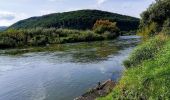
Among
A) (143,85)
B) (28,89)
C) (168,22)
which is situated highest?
(168,22)

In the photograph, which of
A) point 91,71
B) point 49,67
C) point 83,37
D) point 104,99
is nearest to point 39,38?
point 83,37

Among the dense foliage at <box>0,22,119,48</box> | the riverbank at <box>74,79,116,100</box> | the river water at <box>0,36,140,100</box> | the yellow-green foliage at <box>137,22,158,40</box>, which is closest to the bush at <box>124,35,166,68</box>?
the riverbank at <box>74,79,116,100</box>

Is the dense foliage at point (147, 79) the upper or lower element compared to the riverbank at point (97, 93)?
upper

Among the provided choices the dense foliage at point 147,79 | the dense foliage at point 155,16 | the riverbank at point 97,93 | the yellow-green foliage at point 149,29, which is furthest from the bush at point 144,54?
the dense foliage at point 155,16

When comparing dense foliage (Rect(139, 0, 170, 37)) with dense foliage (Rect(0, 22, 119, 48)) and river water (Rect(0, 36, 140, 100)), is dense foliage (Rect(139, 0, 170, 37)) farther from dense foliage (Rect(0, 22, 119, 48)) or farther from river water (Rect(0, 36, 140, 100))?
dense foliage (Rect(0, 22, 119, 48))

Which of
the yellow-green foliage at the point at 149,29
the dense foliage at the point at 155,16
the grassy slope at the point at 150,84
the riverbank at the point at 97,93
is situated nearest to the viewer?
the grassy slope at the point at 150,84

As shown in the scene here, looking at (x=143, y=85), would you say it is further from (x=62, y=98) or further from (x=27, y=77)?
(x=27, y=77)

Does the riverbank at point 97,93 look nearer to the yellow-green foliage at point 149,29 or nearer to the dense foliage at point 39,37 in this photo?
the yellow-green foliage at point 149,29

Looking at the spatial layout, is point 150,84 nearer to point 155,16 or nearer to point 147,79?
point 147,79

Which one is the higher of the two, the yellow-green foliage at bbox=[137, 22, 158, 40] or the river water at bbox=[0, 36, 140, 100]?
the yellow-green foliage at bbox=[137, 22, 158, 40]

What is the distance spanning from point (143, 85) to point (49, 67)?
87.5ft

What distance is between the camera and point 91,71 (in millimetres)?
37281

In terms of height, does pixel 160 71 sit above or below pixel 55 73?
above

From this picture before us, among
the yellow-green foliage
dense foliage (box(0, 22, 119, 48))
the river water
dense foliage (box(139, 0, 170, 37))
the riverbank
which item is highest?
dense foliage (box(139, 0, 170, 37))
